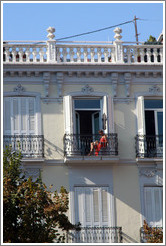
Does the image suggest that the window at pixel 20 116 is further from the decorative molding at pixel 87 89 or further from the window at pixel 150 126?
the window at pixel 150 126

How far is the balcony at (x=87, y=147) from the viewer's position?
3362 cm

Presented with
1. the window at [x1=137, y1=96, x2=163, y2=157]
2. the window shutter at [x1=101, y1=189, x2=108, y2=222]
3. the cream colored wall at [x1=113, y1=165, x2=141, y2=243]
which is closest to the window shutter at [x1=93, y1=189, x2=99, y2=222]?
the window shutter at [x1=101, y1=189, x2=108, y2=222]

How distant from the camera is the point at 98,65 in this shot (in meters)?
34.8

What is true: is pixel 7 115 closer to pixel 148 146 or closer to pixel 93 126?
pixel 93 126

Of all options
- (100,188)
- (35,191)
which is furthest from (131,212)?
(35,191)

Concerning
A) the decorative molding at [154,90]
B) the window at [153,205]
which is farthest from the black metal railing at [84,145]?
the decorative molding at [154,90]

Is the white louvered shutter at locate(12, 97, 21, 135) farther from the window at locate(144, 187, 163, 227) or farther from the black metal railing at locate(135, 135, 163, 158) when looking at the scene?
the window at locate(144, 187, 163, 227)

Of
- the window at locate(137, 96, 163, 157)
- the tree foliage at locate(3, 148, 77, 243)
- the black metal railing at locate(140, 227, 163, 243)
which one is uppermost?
the window at locate(137, 96, 163, 157)

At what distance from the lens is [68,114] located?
34.2 m

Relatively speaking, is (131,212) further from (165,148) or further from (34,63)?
(34,63)

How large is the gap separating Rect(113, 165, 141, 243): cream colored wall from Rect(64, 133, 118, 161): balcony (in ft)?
2.21

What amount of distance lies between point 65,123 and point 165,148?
3969mm

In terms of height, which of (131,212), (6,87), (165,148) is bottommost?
(131,212)

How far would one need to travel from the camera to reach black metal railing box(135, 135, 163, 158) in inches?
1347
